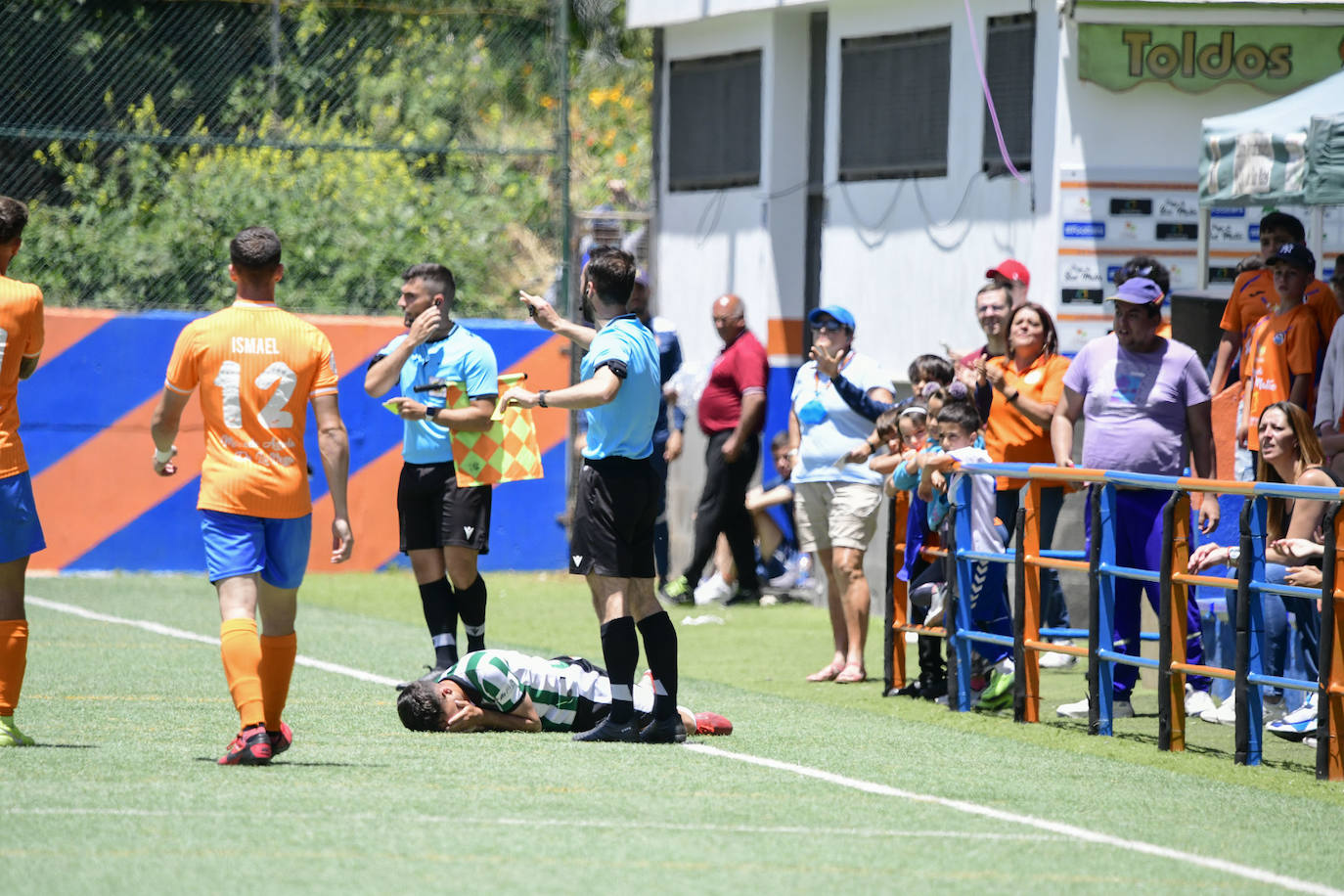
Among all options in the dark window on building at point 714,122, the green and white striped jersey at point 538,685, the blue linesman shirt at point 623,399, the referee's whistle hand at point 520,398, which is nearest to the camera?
the referee's whistle hand at point 520,398

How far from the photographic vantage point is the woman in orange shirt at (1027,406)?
1112 centimetres

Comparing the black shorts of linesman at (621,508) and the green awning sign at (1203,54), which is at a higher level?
the green awning sign at (1203,54)

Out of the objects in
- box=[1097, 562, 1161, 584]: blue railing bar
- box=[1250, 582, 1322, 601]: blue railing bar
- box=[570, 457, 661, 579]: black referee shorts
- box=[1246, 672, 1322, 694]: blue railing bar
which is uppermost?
box=[570, 457, 661, 579]: black referee shorts

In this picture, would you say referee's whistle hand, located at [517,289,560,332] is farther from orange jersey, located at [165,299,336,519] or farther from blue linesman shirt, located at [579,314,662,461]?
orange jersey, located at [165,299,336,519]

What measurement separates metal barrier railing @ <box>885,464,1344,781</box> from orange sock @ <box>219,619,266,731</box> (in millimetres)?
3756

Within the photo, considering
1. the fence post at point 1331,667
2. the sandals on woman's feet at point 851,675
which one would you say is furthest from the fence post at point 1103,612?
the sandals on woman's feet at point 851,675

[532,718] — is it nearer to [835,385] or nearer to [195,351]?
[195,351]

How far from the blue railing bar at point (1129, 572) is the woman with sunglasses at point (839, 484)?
2.00m

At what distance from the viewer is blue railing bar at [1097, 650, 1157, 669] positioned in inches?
355

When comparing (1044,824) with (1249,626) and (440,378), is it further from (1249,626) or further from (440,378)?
(440,378)

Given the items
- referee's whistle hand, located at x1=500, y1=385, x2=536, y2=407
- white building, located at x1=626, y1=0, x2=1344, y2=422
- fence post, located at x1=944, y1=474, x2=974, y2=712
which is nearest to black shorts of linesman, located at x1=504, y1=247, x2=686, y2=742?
referee's whistle hand, located at x1=500, y1=385, x2=536, y2=407

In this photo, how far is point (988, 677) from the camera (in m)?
10.4

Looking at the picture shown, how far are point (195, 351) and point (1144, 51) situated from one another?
8034mm

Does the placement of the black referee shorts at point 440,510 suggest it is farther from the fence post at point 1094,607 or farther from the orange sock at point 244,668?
the fence post at point 1094,607
